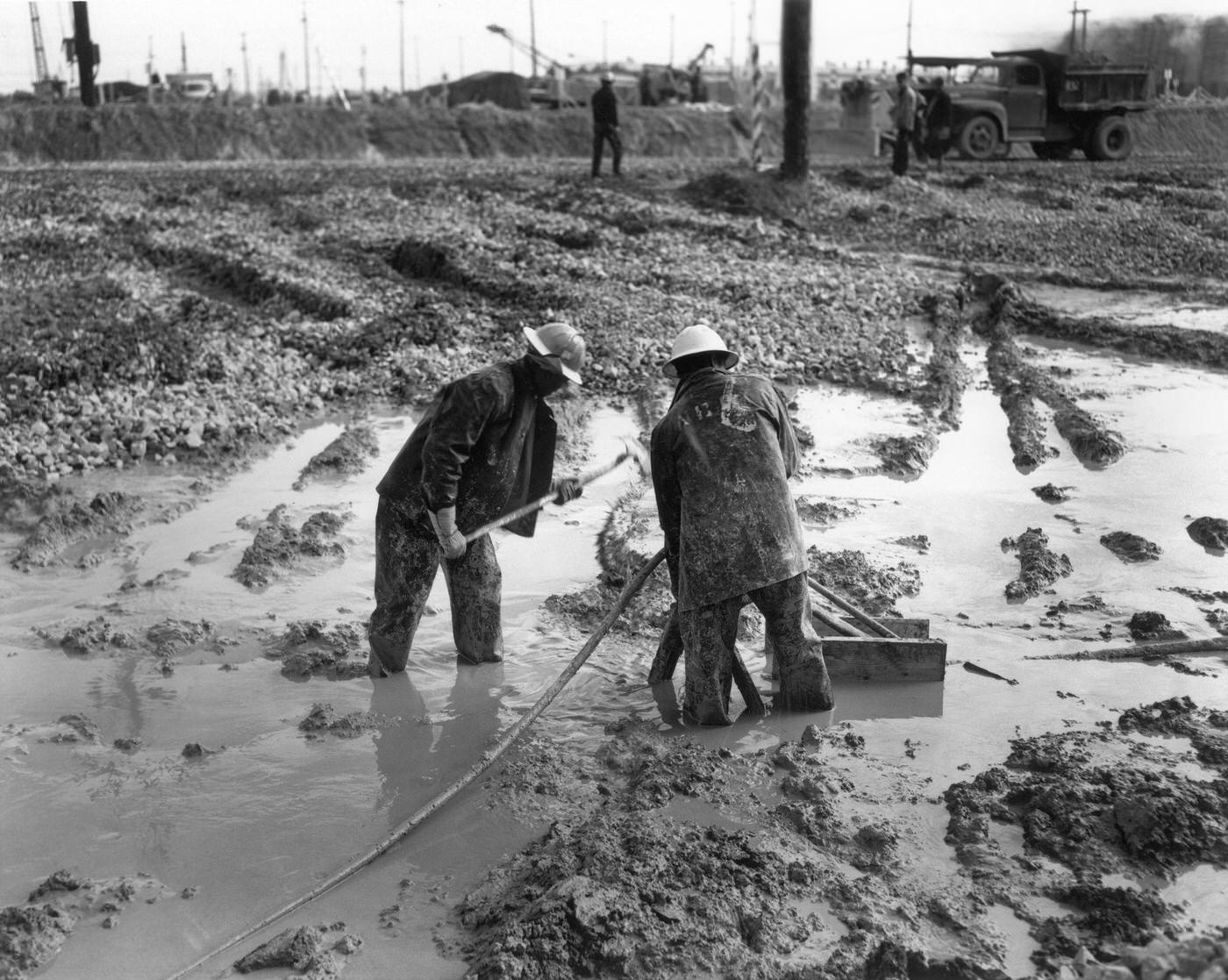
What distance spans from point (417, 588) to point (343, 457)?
9.92ft

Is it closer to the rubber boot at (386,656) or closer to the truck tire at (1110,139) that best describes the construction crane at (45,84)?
the truck tire at (1110,139)

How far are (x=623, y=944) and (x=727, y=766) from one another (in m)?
1.16

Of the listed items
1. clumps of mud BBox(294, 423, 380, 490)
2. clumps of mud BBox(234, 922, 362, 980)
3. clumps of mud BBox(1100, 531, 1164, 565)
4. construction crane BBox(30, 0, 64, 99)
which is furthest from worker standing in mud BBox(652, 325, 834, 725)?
construction crane BBox(30, 0, 64, 99)

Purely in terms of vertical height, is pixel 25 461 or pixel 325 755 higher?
pixel 25 461

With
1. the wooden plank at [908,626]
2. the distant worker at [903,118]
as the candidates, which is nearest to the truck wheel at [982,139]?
the distant worker at [903,118]

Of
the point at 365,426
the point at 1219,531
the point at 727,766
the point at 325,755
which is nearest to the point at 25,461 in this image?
the point at 365,426

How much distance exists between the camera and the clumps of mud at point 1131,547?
20.1 ft

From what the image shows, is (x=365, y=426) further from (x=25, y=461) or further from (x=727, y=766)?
(x=727, y=766)

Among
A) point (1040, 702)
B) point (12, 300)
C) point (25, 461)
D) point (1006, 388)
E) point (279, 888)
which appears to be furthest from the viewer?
point (12, 300)

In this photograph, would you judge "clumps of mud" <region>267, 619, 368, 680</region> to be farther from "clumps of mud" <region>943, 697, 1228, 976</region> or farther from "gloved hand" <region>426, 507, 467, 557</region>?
"clumps of mud" <region>943, 697, 1228, 976</region>

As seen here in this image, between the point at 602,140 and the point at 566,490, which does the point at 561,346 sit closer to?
the point at 566,490

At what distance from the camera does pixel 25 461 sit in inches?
292

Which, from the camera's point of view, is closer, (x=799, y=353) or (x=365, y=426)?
(x=365, y=426)

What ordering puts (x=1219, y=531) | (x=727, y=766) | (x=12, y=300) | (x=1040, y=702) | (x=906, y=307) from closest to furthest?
1. (x=727, y=766)
2. (x=1040, y=702)
3. (x=1219, y=531)
4. (x=12, y=300)
5. (x=906, y=307)
